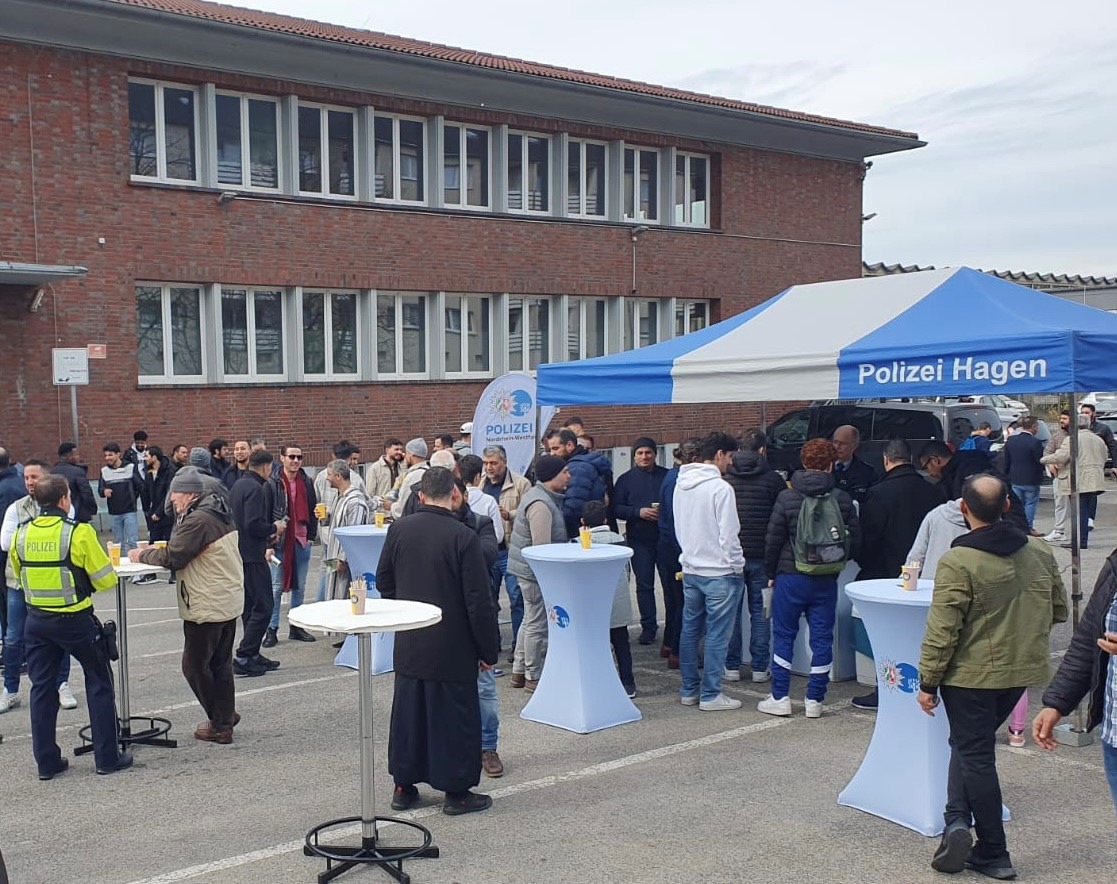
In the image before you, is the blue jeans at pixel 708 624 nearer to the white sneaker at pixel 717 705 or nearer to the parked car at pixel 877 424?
the white sneaker at pixel 717 705

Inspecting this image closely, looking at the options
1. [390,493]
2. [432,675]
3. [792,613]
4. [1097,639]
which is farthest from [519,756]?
[390,493]

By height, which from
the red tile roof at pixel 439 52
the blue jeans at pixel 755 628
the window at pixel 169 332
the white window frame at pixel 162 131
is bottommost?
the blue jeans at pixel 755 628

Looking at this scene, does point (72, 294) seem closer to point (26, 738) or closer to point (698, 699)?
point (26, 738)

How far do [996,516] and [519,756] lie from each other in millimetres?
3256

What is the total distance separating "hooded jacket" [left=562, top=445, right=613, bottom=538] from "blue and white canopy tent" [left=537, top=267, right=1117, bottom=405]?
0.75 meters

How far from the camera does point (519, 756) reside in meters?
6.73

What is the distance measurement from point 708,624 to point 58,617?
4008 millimetres

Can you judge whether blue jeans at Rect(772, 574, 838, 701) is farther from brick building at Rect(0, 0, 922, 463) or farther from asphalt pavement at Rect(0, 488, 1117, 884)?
brick building at Rect(0, 0, 922, 463)

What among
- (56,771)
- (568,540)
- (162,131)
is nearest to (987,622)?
(568,540)

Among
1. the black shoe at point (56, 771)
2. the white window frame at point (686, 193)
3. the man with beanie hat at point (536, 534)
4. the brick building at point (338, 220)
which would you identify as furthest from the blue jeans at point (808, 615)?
the white window frame at point (686, 193)

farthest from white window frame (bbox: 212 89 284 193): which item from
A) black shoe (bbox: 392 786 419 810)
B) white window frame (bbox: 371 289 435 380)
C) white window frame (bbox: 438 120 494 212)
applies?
black shoe (bbox: 392 786 419 810)

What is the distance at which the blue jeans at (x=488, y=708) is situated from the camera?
20.2 feet

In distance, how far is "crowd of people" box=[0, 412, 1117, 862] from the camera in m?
4.78

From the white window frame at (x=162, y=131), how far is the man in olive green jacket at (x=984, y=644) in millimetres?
16038
